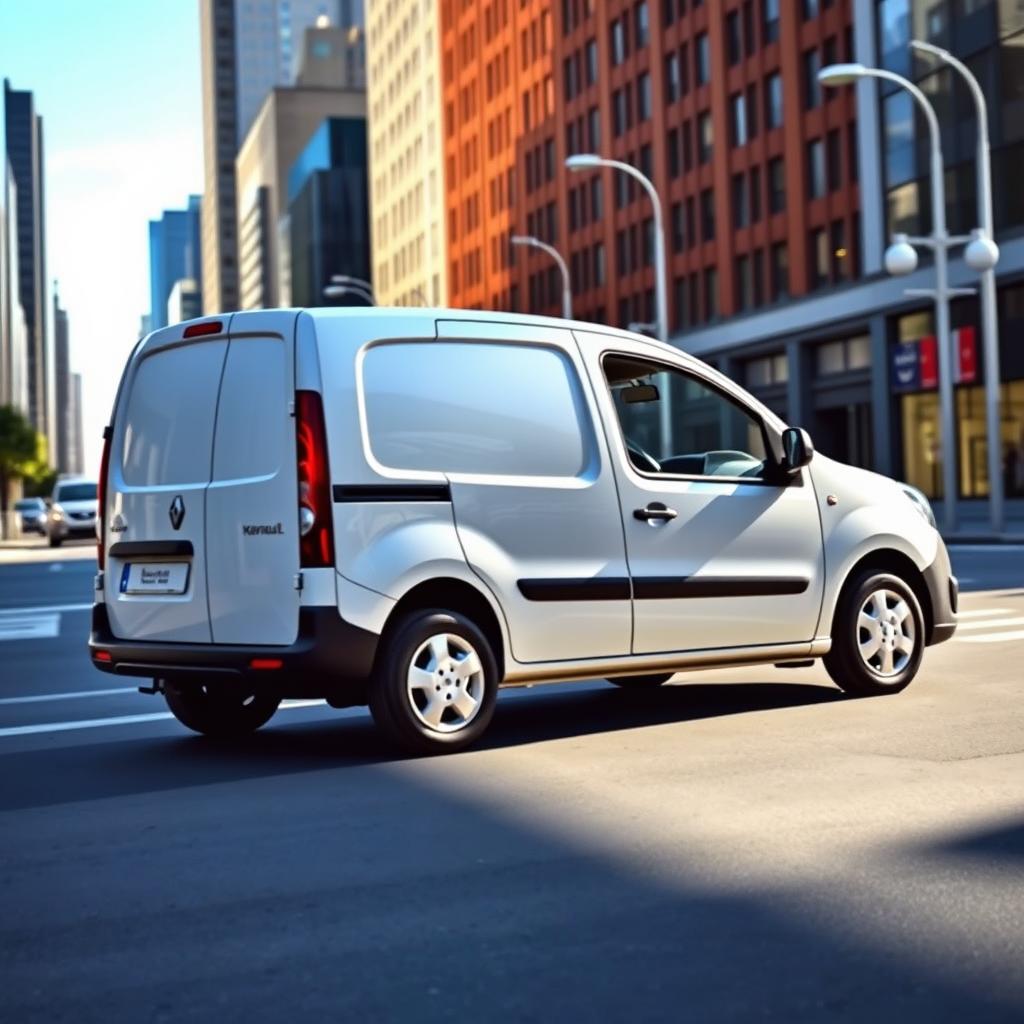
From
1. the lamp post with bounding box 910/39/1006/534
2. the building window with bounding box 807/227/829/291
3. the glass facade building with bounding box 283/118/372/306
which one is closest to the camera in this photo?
the lamp post with bounding box 910/39/1006/534

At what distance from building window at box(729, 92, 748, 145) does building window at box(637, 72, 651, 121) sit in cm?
735

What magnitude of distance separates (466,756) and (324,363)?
1.74 m

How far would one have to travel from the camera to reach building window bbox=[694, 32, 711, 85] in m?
58.2

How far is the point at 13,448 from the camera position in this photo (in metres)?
→ 97.1

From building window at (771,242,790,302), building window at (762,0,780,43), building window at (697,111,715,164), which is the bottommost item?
building window at (771,242,790,302)

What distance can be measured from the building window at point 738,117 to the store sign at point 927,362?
40.4 feet

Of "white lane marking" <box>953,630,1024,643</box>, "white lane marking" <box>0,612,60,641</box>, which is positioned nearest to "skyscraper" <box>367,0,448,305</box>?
"white lane marking" <box>0,612,60,641</box>

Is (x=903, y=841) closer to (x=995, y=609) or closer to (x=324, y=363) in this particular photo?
(x=324, y=363)

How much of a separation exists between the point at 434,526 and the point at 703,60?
53676 millimetres

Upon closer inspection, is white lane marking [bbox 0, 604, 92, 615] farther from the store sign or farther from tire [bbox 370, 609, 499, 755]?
the store sign

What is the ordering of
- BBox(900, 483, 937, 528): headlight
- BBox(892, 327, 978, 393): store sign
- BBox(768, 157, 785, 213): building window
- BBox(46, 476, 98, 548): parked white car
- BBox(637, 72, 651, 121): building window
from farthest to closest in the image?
BBox(637, 72, 651, 121): building window, BBox(768, 157, 785, 213): building window, BBox(46, 476, 98, 548): parked white car, BBox(892, 327, 978, 393): store sign, BBox(900, 483, 937, 528): headlight

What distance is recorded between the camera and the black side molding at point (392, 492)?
24.0ft

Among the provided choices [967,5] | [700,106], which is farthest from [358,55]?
[967,5]

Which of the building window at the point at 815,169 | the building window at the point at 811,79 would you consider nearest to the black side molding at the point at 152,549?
the building window at the point at 815,169
